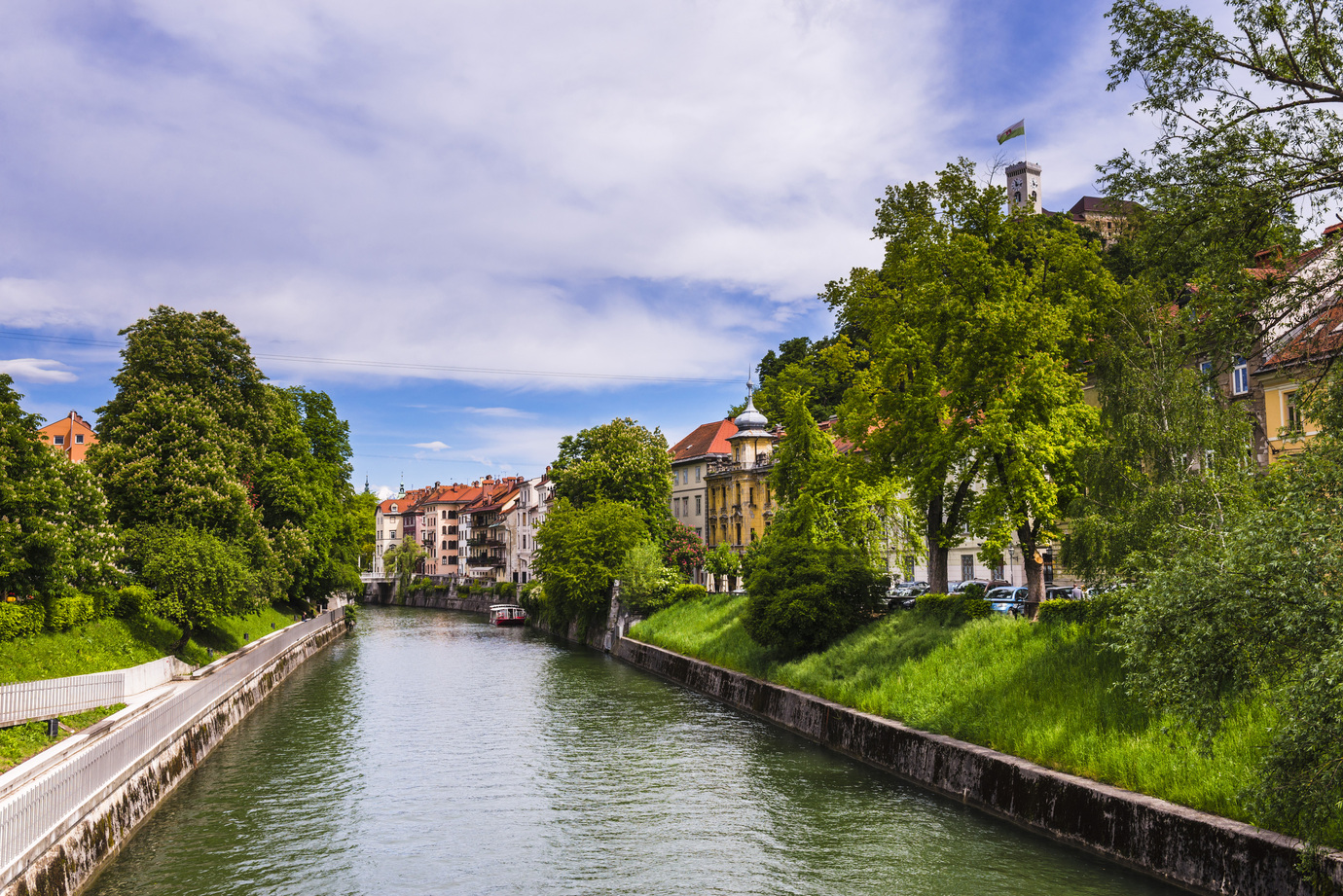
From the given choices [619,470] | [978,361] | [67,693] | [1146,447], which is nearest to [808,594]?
[978,361]

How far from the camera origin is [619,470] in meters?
67.9

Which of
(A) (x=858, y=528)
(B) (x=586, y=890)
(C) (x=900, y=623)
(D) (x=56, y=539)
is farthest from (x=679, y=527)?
(B) (x=586, y=890)

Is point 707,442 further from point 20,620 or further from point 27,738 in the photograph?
point 27,738

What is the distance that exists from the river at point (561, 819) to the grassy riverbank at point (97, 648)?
3.93 meters

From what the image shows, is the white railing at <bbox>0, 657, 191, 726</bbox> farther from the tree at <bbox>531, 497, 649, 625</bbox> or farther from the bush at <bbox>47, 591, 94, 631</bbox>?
the tree at <bbox>531, 497, 649, 625</bbox>

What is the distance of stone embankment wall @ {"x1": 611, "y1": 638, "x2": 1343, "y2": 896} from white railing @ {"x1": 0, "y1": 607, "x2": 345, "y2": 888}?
1630 cm

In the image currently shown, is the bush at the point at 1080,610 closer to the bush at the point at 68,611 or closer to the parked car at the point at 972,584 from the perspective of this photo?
the parked car at the point at 972,584

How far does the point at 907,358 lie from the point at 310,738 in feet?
72.5

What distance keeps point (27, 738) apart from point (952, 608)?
22.8m

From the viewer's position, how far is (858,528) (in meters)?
37.6

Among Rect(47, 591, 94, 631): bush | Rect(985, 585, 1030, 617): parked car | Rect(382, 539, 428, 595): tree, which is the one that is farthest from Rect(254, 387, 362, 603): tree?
Rect(382, 539, 428, 595): tree

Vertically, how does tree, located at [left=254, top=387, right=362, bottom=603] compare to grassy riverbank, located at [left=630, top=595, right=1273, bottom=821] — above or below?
above

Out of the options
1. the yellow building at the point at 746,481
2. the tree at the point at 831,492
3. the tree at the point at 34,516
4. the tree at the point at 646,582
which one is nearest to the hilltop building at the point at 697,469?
the yellow building at the point at 746,481

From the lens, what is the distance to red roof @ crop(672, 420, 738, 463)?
278 feet
